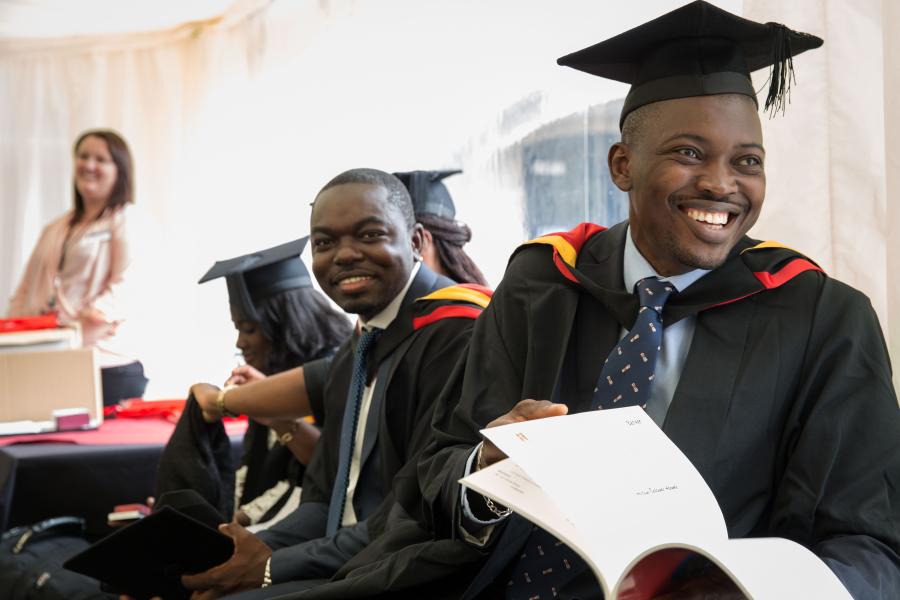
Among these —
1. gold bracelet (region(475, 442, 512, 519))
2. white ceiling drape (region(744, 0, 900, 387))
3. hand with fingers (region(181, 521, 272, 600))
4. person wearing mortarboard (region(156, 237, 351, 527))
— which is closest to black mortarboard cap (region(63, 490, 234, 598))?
hand with fingers (region(181, 521, 272, 600))

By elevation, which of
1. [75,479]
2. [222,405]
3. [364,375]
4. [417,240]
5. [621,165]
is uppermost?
[621,165]

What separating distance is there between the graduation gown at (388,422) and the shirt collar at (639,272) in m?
0.72

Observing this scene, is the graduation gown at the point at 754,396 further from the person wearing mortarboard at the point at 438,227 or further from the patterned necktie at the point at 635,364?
the person wearing mortarboard at the point at 438,227

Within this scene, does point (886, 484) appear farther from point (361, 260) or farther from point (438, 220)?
point (438, 220)

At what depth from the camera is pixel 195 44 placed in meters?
7.82

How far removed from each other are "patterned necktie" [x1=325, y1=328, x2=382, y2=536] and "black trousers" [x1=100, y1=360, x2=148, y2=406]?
4.78 meters

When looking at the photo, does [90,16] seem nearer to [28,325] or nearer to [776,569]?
[28,325]

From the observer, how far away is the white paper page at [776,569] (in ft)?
4.20

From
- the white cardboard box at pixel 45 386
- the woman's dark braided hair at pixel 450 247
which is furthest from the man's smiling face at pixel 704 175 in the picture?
the white cardboard box at pixel 45 386

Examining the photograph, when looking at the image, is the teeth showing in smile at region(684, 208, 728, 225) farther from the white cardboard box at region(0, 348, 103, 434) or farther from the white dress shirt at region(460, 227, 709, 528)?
the white cardboard box at region(0, 348, 103, 434)

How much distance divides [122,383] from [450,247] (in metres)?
4.47

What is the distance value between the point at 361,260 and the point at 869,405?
4.70 ft

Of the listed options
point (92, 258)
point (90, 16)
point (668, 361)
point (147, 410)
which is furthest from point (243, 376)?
point (90, 16)

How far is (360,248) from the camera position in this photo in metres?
2.78
